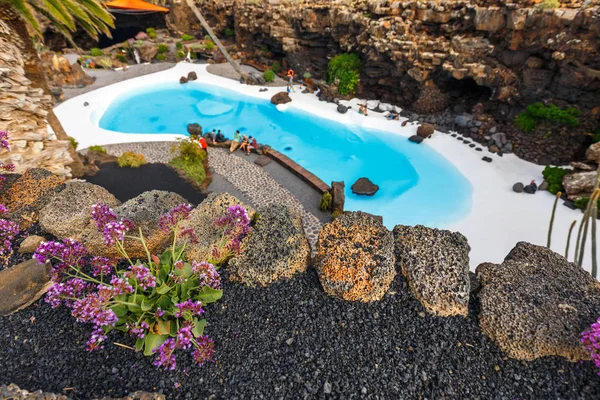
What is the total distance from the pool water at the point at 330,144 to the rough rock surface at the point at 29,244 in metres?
11.3

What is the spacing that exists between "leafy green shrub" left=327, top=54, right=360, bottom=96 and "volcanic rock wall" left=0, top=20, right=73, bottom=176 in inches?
727

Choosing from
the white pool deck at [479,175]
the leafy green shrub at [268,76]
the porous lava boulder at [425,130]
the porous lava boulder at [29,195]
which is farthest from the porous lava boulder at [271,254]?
the leafy green shrub at [268,76]

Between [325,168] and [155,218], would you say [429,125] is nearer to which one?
[325,168]

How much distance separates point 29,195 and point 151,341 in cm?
569

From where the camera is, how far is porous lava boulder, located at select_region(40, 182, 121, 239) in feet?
21.0

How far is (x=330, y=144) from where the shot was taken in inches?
789

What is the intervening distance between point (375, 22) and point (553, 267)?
19.7 m

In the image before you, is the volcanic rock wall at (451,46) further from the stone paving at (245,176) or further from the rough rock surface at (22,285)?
the rough rock surface at (22,285)

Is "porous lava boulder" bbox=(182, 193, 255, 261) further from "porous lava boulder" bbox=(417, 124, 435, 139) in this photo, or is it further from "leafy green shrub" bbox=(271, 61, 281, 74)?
"leafy green shrub" bbox=(271, 61, 281, 74)

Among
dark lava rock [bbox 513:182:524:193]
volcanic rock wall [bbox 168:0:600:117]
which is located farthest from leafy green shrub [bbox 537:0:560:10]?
dark lava rock [bbox 513:182:524:193]

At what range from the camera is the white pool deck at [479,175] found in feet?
38.9

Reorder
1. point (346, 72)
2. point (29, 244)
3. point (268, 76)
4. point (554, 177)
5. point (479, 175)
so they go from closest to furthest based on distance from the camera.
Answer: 1. point (29, 244)
2. point (554, 177)
3. point (479, 175)
4. point (346, 72)
5. point (268, 76)

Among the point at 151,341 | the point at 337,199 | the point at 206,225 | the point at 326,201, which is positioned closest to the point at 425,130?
the point at 337,199

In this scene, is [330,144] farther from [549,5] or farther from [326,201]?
[549,5]
